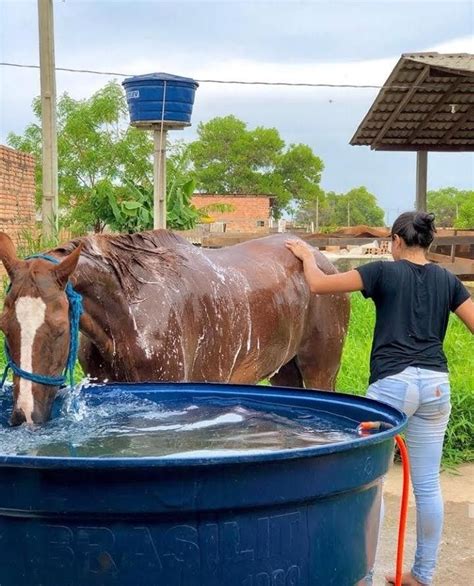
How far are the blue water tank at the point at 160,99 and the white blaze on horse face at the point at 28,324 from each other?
5.18m

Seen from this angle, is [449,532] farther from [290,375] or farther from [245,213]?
[245,213]

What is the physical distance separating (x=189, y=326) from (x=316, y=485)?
2.52m

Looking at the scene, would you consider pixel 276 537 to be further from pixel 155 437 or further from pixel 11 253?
pixel 11 253

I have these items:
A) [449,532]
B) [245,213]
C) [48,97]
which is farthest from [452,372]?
[245,213]

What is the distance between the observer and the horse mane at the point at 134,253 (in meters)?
3.79

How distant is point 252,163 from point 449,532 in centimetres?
6299

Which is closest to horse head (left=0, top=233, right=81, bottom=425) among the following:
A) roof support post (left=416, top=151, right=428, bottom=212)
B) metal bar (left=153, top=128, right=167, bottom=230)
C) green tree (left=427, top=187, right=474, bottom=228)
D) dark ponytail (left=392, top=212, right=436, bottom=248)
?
dark ponytail (left=392, top=212, right=436, bottom=248)

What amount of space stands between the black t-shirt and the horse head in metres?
1.27

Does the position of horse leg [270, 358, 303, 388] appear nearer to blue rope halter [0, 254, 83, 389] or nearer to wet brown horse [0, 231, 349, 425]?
wet brown horse [0, 231, 349, 425]

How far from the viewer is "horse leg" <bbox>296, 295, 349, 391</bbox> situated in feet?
18.5

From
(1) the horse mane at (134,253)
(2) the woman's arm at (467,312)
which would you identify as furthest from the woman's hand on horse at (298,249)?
(2) the woman's arm at (467,312)

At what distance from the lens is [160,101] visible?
788 centimetres

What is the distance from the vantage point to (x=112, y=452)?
2277 mm

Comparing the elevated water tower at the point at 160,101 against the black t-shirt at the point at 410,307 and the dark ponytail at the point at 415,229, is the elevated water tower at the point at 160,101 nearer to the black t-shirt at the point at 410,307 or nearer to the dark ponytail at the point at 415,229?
the dark ponytail at the point at 415,229
